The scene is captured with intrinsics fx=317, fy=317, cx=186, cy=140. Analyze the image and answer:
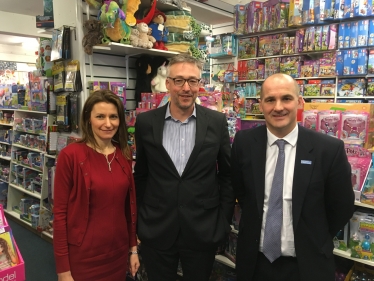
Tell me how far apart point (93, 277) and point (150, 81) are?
2.15 metres

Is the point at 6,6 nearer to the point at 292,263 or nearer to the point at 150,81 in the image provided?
the point at 150,81

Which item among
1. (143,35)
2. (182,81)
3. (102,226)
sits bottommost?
(102,226)

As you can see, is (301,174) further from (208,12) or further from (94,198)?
(208,12)

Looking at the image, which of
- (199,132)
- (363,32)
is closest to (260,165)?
(199,132)

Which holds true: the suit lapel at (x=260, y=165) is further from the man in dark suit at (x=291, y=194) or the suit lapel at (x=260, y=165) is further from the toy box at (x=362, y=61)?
the toy box at (x=362, y=61)

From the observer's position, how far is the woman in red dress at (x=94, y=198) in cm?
176

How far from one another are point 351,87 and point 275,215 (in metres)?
4.23

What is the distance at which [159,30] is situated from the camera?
3307 mm

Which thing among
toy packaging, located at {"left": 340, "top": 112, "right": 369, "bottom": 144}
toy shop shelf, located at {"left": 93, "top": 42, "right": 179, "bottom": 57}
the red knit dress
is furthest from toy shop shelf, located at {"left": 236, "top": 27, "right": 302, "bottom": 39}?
the red knit dress

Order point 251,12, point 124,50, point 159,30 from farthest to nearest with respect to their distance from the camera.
Answer: point 251,12, point 159,30, point 124,50

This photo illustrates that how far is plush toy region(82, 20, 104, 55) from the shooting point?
9.46ft

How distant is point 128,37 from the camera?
2977 millimetres

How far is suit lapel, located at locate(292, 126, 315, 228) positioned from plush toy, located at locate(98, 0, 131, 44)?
2.01 meters

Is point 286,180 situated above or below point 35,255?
above
